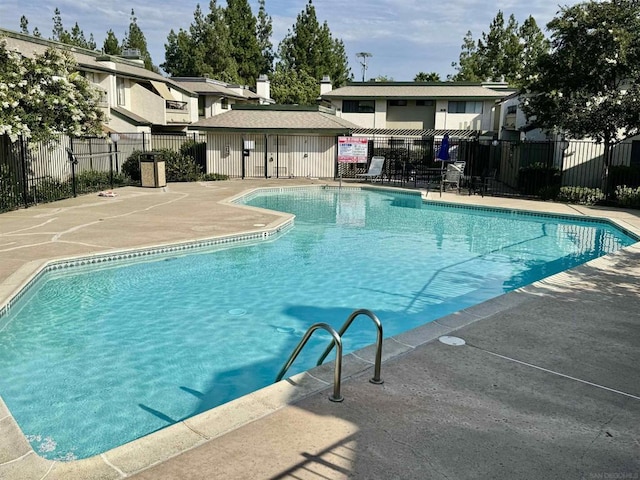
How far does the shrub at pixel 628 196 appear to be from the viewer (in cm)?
1808

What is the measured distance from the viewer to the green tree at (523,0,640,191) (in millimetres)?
17031

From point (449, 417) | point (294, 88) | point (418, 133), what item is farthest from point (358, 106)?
point (449, 417)

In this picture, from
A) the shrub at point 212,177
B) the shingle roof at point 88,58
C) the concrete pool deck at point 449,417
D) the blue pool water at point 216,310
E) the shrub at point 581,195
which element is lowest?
the blue pool water at point 216,310

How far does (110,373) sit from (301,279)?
455 centimetres

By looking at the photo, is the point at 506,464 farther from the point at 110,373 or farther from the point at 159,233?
the point at 159,233

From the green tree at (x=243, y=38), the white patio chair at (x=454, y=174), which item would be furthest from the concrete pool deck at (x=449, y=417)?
the green tree at (x=243, y=38)

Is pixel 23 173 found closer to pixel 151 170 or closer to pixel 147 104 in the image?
pixel 151 170

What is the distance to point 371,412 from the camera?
14.0 ft

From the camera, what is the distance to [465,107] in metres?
39.4

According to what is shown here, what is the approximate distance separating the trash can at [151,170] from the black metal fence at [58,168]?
115cm

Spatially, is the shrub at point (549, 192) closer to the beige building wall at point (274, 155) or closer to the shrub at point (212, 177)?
the beige building wall at point (274, 155)

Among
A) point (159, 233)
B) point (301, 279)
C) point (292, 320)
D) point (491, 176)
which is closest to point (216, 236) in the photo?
point (159, 233)

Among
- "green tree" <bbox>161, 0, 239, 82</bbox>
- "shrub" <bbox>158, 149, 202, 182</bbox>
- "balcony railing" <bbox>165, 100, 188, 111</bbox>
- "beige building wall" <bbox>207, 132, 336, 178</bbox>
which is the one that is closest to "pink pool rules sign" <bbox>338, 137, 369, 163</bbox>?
"beige building wall" <bbox>207, 132, 336, 178</bbox>

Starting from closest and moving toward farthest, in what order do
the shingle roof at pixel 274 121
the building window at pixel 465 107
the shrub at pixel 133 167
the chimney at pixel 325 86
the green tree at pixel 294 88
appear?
the shrub at pixel 133 167 < the shingle roof at pixel 274 121 < the building window at pixel 465 107 < the chimney at pixel 325 86 < the green tree at pixel 294 88
